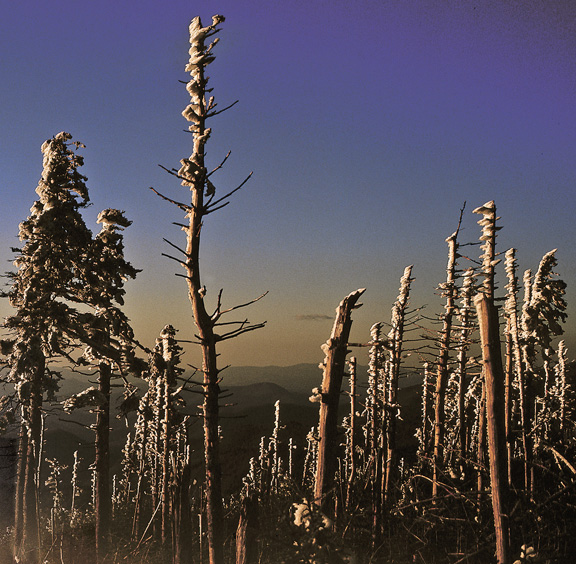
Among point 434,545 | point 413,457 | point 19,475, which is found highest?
point 19,475

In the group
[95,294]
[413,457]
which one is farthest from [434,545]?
[413,457]

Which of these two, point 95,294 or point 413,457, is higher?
point 95,294

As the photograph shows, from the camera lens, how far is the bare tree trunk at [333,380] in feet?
24.1

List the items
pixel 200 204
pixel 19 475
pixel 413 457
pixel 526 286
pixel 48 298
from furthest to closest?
1. pixel 413 457
2. pixel 526 286
3. pixel 19 475
4. pixel 48 298
5. pixel 200 204

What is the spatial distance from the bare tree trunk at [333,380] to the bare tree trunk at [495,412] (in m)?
1.82

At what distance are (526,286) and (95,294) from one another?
71.7 ft

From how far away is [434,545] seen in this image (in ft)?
61.1

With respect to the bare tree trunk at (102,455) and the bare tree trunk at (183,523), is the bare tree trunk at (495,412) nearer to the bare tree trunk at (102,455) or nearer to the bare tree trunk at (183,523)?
the bare tree trunk at (183,523)

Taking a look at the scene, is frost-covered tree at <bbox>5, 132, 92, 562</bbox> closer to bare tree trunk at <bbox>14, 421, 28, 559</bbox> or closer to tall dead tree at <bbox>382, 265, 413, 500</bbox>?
bare tree trunk at <bbox>14, 421, 28, 559</bbox>

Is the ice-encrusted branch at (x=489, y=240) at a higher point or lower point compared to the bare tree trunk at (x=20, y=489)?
higher

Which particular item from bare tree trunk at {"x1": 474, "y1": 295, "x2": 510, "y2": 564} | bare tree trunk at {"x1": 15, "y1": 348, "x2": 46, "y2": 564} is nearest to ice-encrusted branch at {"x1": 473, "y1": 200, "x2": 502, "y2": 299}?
bare tree trunk at {"x1": 474, "y1": 295, "x2": 510, "y2": 564}

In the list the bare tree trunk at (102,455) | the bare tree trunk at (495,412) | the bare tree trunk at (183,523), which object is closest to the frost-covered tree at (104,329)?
the bare tree trunk at (102,455)

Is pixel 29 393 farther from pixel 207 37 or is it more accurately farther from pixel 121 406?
pixel 207 37

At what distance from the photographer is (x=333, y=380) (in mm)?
7426
